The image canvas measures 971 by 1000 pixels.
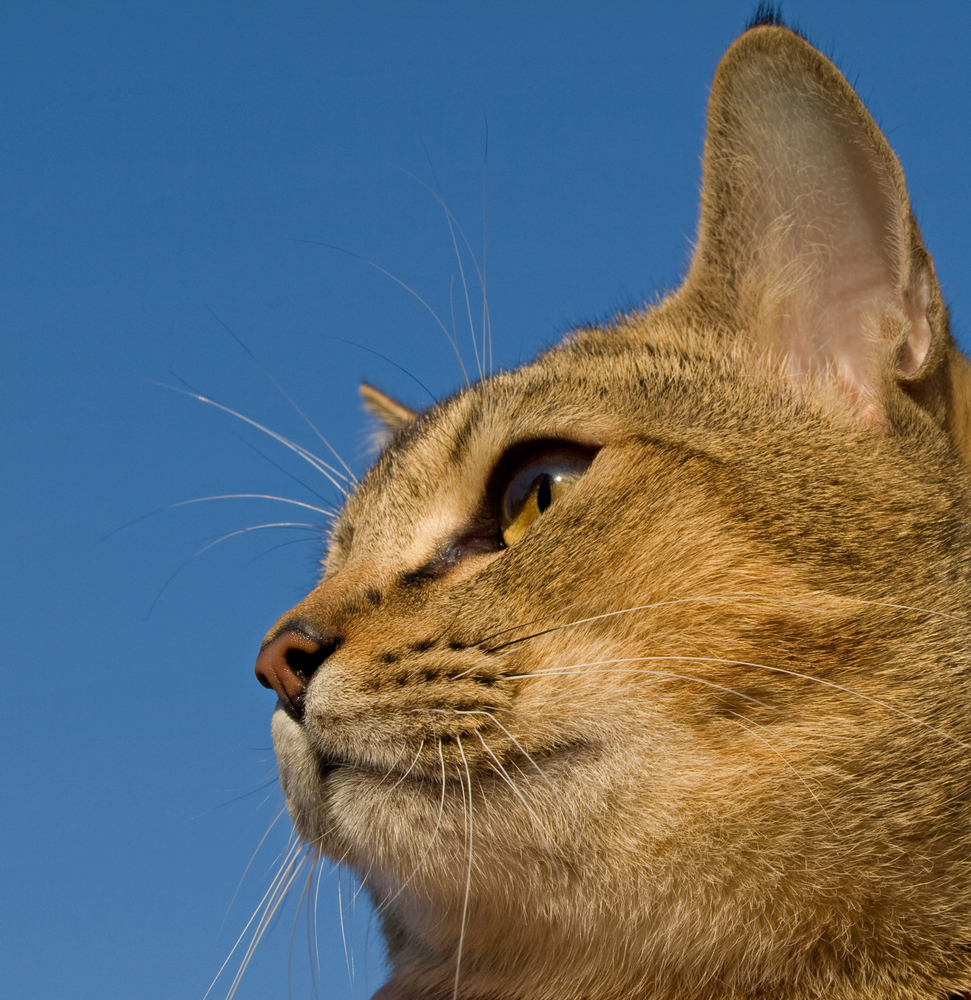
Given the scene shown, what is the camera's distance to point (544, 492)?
3.22 m

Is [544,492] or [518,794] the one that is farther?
[544,492]

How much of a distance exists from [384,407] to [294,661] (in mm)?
2763

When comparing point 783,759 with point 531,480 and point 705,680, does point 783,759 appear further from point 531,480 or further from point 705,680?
point 531,480

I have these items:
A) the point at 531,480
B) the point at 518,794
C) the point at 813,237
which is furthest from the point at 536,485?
the point at 813,237

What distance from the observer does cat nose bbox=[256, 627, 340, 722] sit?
2.94m

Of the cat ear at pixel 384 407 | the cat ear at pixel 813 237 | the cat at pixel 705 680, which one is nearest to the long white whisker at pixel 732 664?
the cat at pixel 705 680

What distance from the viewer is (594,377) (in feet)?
11.4

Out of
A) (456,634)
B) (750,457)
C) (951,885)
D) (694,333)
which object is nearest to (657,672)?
(456,634)

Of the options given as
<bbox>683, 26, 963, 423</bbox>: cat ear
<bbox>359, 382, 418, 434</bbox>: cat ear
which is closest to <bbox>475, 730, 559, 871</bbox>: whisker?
<bbox>683, 26, 963, 423</bbox>: cat ear

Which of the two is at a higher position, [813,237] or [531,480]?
[813,237]

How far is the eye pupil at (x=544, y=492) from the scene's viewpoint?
3197mm

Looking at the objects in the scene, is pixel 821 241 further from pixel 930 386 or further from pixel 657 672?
pixel 657 672

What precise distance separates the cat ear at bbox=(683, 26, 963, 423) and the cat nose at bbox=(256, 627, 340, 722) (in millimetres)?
1786

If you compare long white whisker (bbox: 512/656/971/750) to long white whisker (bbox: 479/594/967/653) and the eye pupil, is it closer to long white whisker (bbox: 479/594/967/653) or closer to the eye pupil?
long white whisker (bbox: 479/594/967/653)
